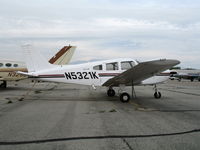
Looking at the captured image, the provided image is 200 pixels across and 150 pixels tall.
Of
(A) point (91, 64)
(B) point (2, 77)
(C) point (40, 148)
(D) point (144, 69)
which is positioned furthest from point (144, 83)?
(B) point (2, 77)

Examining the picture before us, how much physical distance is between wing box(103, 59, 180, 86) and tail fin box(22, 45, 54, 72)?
3.79 m

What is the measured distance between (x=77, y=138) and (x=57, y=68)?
7.69 metres

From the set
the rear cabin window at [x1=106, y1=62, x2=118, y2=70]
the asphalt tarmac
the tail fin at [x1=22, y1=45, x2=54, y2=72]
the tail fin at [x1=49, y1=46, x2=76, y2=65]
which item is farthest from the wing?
the tail fin at [x1=49, y1=46, x2=76, y2=65]

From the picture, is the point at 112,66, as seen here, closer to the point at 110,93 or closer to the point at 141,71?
the point at 110,93

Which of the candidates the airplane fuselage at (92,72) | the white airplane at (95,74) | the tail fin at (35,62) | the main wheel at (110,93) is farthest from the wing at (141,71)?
the tail fin at (35,62)

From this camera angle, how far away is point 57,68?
464 inches

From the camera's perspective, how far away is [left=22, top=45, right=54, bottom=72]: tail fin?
39.9 feet

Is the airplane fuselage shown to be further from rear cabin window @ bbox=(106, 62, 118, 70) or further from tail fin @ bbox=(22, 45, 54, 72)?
tail fin @ bbox=(22, 45, 54, 72)

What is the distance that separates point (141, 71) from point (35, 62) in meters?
6.27

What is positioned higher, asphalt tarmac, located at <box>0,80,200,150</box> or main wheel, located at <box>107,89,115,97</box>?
asphalt tarmac, located at <box>0,80,200,150</box>

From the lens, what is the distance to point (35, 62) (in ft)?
40.1

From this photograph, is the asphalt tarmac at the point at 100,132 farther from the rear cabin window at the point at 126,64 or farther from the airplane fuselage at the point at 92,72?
the rear cabin window at the point at 126,64

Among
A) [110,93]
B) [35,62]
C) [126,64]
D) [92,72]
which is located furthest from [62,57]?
[126,64]

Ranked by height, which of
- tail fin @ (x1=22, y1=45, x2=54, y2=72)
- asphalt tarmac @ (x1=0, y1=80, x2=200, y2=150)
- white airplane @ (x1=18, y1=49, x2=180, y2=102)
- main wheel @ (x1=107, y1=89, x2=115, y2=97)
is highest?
tail fin @ (x1=22, y1=45, x2=54, y2=72)
